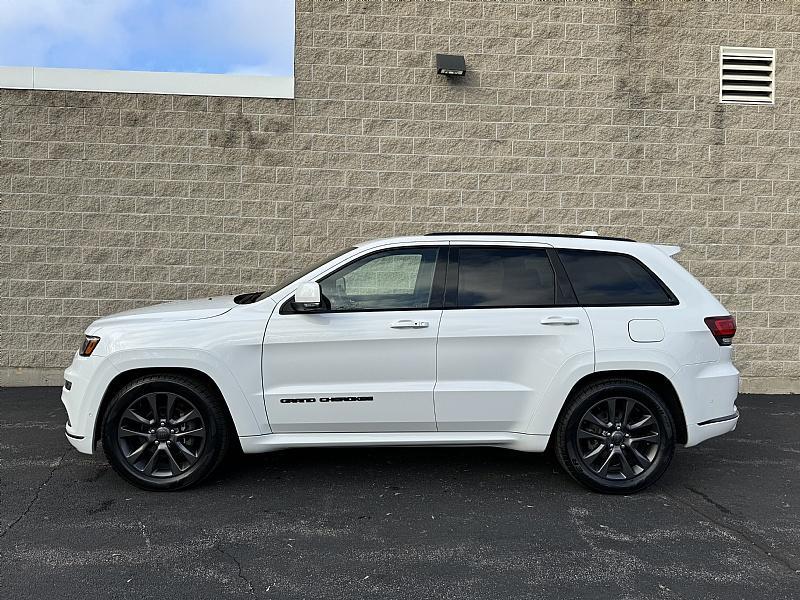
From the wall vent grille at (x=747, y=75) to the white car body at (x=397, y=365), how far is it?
5506 millimetres

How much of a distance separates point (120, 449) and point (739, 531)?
13.7ft

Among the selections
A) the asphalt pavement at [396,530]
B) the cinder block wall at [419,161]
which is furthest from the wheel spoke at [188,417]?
the cinder block wall at [419,161]

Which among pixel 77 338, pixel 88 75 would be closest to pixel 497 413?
pixel 77 338

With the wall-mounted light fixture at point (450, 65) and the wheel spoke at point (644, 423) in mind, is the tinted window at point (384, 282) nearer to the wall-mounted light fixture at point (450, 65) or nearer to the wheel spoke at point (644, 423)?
the wheel spoke at point (644, 423)

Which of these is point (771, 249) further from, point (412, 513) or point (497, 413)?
point (412, 513)

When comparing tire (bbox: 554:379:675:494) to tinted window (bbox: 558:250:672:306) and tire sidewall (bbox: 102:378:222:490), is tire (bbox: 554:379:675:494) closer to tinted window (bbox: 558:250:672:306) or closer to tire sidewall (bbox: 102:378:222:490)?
tinted window (bbox: 558:250:672:306)

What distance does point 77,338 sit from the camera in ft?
28.1

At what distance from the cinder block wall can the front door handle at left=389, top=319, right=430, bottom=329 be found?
162 inches

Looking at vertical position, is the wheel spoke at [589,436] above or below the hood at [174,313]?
below

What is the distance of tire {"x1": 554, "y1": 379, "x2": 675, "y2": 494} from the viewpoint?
4.87 metres

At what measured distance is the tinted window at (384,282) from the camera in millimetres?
4898

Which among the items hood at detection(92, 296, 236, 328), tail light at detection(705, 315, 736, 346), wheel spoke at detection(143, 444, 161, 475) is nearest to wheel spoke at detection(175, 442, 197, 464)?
wheel spoke at detection(143, 444, 161, 475)

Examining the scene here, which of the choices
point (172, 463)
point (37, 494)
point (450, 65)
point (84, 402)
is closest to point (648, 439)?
point (172, 463)

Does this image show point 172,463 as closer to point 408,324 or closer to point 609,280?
point 408,324
